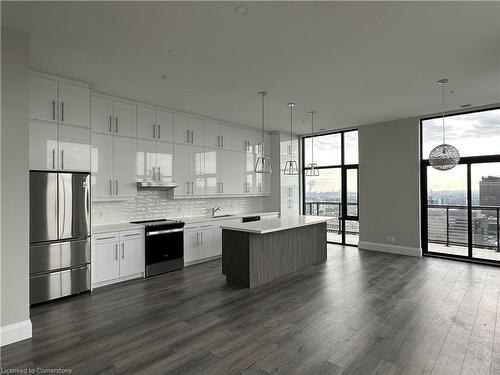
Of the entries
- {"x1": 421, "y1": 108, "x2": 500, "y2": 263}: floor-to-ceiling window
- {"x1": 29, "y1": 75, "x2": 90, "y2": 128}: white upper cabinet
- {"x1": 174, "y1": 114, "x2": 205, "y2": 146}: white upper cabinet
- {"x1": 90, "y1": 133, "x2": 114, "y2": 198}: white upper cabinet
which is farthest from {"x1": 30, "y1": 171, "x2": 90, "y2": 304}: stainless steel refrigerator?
{"x1": 421, "y1": 108, "x2": 500, "y2": 263}: floor-to-ceiling window

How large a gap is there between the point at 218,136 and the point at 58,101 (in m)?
3.31

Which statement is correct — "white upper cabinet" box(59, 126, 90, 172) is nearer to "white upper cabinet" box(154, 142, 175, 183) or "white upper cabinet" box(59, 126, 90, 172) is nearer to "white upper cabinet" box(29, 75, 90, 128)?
"white upper cabinet" box(29, 75, 90, 128)

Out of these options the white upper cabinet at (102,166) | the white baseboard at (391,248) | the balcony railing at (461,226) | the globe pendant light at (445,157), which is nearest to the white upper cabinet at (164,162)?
the white upper cabinet at (102,166)

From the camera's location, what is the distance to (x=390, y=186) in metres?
6.84

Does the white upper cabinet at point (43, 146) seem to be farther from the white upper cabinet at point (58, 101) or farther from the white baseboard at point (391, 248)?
the white baseboard at point (391, 248)

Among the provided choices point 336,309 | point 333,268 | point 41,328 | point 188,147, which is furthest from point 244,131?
point 41,328

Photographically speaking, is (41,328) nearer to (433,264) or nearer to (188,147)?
(188,147)

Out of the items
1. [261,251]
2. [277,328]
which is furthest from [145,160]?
[277,328]

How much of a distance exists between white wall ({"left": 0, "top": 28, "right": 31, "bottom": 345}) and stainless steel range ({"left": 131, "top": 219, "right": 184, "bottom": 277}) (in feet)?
6.77

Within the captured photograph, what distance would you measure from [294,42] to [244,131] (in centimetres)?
429

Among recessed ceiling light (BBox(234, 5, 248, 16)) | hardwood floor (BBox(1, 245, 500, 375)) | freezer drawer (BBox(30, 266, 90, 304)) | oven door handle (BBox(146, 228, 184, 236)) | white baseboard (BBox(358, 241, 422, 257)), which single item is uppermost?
recessed ceiling light (BBox(234, 5, 248, 16))

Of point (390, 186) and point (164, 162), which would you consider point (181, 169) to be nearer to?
point (164, 162)

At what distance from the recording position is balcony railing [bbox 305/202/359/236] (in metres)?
7.61

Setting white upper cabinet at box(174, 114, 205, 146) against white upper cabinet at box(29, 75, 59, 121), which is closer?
white upper cabinet at box(29, 75, 59, 121)
